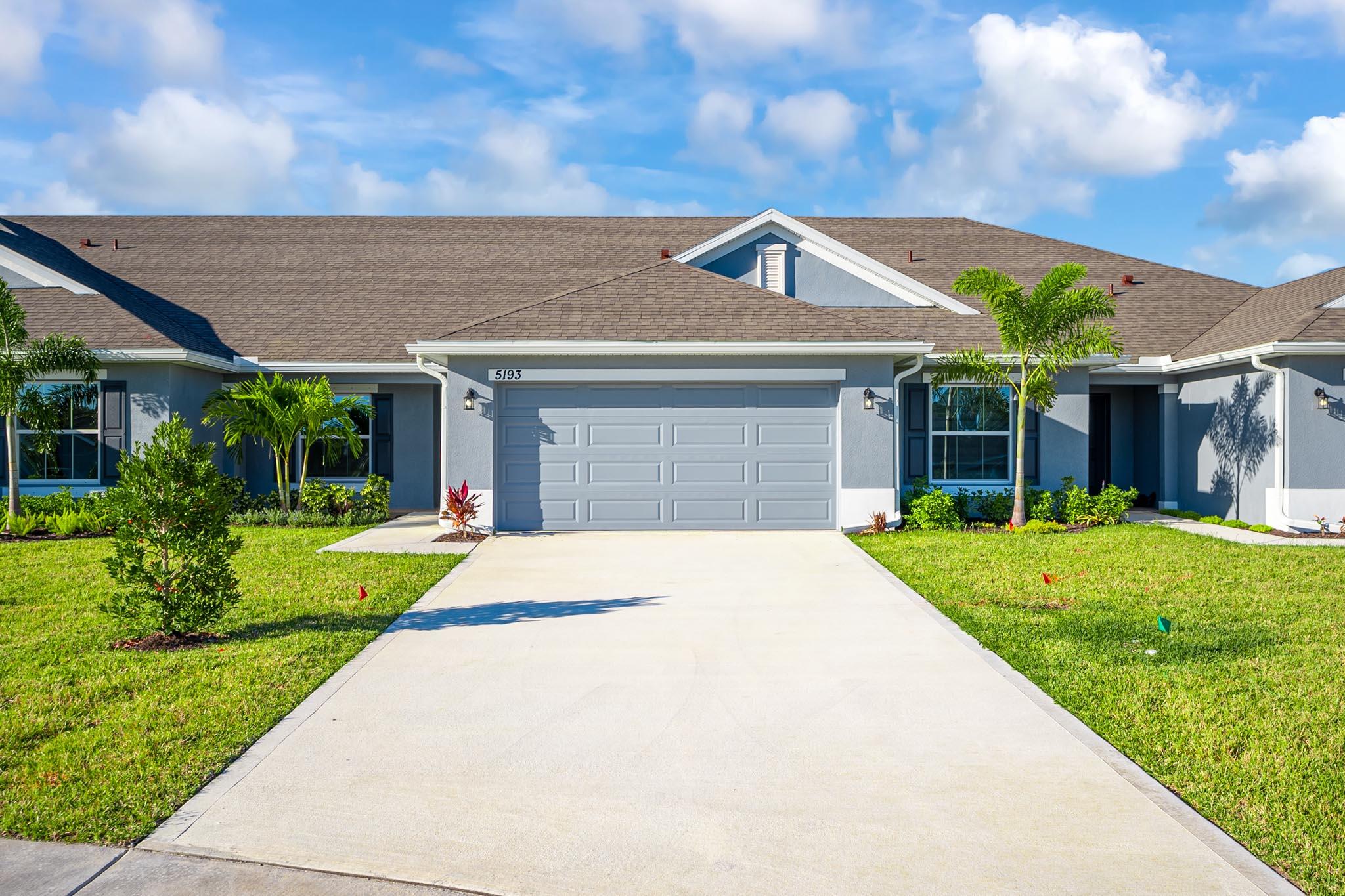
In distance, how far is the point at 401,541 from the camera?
42.3ft

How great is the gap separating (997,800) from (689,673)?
2561 millimetres

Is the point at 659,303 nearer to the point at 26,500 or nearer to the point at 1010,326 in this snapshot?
the point at 1010,326

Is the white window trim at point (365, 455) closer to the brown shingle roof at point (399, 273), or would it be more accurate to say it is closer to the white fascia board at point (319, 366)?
the white fascia board at point (319, 366)

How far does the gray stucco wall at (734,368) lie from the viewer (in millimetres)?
13820

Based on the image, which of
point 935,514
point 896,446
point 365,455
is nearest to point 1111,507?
point 935,514

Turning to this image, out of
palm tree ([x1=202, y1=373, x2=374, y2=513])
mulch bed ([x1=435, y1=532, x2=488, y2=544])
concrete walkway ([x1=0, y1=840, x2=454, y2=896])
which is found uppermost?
palm tree ([x1=202, y1=373, x2=374, y2=513])

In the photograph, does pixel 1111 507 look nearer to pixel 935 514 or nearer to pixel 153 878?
pixel 935 514

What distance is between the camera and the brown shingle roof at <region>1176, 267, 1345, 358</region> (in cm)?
1380

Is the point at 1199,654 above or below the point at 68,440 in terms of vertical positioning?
below

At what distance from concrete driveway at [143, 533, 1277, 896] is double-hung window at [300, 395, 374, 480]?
32.3 ft

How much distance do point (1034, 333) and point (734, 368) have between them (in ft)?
14.9

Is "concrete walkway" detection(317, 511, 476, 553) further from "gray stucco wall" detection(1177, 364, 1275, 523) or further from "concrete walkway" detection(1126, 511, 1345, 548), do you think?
"gray stucco wall" detection(1177, 364, 1275, 523)

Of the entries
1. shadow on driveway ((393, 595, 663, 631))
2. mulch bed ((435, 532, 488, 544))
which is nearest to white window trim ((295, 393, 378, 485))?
mulch bed ((435, 532, 488, 544))

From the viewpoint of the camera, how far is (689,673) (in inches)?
255
